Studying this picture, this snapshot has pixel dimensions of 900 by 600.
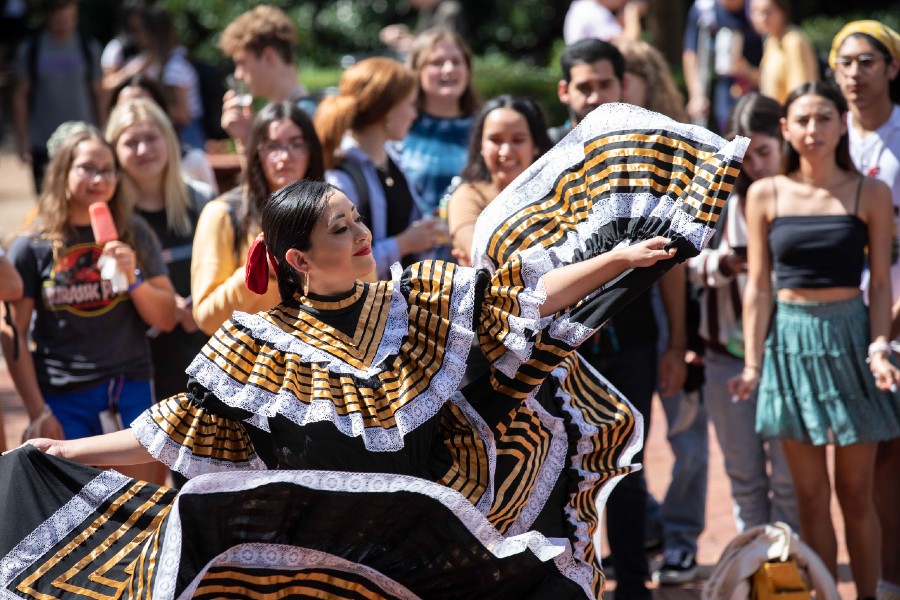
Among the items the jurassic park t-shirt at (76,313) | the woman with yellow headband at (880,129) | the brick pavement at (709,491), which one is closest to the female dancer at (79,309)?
the jurassic park t-shirt at (76,313)

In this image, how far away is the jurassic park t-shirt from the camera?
495cm

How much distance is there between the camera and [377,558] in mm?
3344

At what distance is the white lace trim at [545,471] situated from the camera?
3684mm

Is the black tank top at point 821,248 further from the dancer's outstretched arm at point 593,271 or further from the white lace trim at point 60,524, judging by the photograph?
the white lace trim at point 60,524

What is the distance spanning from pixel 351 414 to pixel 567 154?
1.11m

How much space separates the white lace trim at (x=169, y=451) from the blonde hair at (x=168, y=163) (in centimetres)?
230

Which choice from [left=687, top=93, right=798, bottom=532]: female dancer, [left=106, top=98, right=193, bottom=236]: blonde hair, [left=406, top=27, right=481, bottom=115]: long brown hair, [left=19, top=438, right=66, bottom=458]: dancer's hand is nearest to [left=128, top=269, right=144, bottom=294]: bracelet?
[left=106, top=98, right=193, bottom=236]: blonde hair

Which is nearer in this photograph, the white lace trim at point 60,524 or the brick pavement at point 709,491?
the white lace trim at point 60,524

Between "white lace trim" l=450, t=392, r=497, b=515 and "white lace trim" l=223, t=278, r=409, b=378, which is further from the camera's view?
"white lace trim" l=450, t=392, r=497, b=515

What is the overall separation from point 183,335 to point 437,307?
2169 mm

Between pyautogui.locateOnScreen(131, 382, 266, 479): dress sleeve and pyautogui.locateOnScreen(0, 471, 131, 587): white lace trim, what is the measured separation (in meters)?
0.25

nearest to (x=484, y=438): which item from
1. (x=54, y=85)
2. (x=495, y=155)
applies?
(x=495, y=155)

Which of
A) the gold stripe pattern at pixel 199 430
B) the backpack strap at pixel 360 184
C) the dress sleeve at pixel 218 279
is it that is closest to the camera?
the gold stripe pattern at pixel 199 430

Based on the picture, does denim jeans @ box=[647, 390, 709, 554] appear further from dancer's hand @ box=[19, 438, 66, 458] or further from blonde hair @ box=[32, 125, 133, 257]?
dancer's hand @ box=[19, 438, 66, 458]
